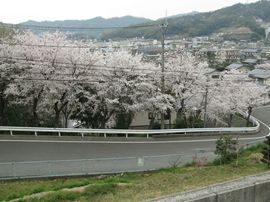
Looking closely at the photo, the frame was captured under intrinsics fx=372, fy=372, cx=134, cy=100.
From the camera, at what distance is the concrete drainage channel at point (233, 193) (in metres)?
6.13

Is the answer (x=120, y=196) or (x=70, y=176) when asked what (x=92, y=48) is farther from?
(x=120, y=196)

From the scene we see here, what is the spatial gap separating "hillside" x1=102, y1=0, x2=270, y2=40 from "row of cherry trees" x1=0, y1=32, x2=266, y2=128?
314ft

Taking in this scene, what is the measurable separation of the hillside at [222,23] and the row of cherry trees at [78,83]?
9585cm

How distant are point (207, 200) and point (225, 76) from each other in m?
39.2

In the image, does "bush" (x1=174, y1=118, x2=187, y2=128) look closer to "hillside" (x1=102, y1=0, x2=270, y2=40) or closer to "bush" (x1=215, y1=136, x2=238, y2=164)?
"bush" (x1=215, y1=136, x2=238, y2=164)

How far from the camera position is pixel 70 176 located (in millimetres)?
15156

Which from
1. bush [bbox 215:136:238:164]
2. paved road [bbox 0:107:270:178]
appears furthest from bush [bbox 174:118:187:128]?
bush [bbox 215:136:238:164]

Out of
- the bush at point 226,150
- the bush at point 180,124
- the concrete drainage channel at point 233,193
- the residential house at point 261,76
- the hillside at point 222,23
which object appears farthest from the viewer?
the hillside at point 222,23

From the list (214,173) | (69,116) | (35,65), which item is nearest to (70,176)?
(214,173)

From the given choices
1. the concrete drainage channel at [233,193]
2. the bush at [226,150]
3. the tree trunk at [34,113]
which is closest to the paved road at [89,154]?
the bush at [226,150]

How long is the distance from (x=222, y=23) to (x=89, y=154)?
164789mm

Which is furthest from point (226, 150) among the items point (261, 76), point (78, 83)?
point (261, 76)

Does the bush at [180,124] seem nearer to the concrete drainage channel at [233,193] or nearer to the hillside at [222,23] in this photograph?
the concrete drainage channel at [233,193]

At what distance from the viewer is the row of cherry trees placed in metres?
25.8
